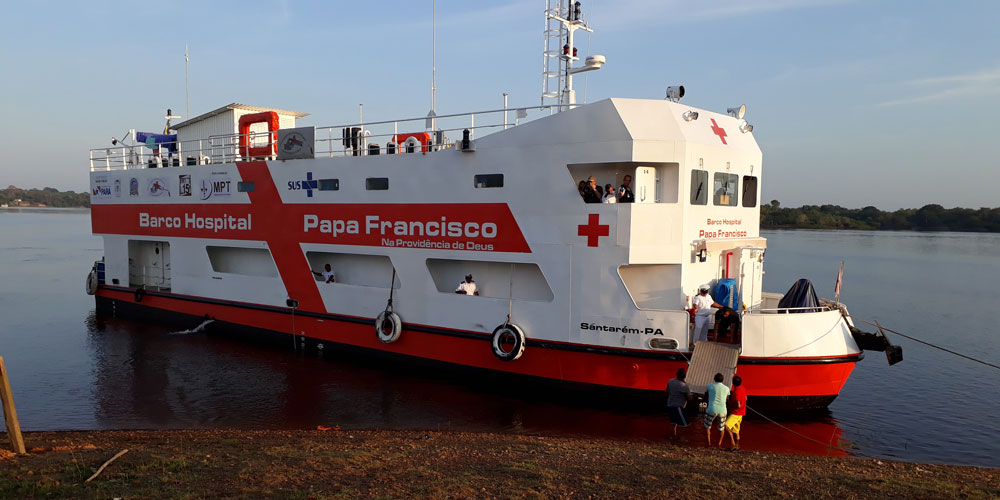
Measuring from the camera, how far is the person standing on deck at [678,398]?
780 cm

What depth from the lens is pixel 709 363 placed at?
8320 millimetres

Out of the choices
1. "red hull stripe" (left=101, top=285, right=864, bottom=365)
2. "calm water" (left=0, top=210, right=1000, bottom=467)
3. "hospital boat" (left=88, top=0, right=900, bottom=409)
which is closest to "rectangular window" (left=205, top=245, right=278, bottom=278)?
"hospital boat" (left=88, top=0, right=900, bottom=409)

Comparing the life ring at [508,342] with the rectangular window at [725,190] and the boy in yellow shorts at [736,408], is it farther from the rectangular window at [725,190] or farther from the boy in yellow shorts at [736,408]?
the rectangular window at [725,190]

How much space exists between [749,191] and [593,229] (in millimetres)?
3460

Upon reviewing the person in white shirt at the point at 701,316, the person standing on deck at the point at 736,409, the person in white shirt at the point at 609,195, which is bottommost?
the person standing on deck at the point at 736,409

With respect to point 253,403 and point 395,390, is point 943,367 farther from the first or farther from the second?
point 253,403

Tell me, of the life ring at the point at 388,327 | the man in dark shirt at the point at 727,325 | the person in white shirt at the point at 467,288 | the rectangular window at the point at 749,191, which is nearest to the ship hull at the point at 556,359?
the life ring at the point at 388,327

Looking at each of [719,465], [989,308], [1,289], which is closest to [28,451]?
[719,465]

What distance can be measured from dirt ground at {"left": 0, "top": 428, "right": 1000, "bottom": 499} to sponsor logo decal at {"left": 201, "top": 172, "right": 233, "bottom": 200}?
7.15m

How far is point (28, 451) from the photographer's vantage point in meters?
6.22

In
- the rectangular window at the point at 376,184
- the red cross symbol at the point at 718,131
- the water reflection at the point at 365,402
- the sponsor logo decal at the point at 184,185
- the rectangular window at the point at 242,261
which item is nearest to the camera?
the water reflection at the point at 365,402

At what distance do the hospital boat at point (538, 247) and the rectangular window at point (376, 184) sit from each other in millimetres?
26

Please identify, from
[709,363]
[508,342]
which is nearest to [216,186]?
[508,342]

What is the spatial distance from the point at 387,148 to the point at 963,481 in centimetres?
952
